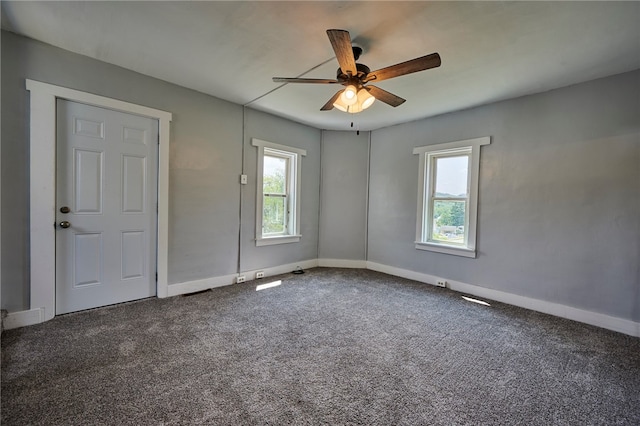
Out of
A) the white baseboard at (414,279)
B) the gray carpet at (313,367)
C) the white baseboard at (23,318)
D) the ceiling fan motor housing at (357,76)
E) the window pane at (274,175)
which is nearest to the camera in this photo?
the gray carpet at (313,367)

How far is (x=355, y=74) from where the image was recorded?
2188 mm

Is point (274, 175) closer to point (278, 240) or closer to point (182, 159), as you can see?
point (278, 240)

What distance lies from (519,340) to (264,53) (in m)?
3.44

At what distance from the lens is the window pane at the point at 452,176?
12.6 feet

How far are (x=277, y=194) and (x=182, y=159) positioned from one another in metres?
1.56

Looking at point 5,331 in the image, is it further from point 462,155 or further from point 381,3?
point 462,155

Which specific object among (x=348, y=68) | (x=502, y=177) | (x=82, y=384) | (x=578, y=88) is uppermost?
(x=578, y=88)

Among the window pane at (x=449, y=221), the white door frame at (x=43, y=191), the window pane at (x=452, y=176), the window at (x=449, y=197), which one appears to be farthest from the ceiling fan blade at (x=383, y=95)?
the white door frame at (x=43, y=191)

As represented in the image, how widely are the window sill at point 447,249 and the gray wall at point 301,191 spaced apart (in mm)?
1841

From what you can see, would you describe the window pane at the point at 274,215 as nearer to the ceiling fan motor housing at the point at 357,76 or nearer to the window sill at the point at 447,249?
the window sill at the point at 447,249

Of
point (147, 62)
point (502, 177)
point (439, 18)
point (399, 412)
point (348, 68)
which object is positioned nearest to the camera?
point (399, 412)

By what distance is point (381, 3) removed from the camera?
1825 millimetres

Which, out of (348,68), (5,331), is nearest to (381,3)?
(348,68)

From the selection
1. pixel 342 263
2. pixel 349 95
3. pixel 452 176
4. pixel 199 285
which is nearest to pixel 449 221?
pixel 452 176
